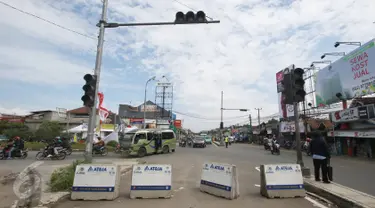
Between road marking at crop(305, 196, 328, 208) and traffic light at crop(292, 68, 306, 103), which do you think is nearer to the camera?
road marking at crop(305, 196, 328, 208)

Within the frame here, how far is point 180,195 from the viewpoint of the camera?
652 centimetres

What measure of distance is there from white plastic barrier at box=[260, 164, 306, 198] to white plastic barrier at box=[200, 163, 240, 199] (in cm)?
77

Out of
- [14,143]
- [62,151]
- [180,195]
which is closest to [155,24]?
[180,195]

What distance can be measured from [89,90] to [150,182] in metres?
3.64

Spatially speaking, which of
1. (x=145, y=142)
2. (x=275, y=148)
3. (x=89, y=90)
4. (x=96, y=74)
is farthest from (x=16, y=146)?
(x=275, y=148)

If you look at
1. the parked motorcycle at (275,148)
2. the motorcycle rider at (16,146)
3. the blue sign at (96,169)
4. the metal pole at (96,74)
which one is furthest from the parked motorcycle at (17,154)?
the parked motorcycle at (275,148)

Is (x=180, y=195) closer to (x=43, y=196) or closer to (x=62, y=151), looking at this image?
(x=43, y=196)

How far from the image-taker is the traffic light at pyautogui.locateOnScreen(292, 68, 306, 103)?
773 centimetres

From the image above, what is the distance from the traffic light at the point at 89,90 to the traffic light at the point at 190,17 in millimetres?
3373

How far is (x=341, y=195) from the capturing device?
224 inches

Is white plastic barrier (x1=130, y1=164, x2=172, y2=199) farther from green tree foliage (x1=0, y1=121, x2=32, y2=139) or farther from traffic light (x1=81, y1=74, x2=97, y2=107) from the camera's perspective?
green tree foliage (x1=0, y1=121, x2=32, y2=139)

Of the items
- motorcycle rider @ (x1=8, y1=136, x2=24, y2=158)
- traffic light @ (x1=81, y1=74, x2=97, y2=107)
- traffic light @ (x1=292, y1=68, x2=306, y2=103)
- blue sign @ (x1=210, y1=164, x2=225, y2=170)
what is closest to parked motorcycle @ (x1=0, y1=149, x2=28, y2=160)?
motorcycle rider @ (x1=8, y1=136, x2=24, y2=158)

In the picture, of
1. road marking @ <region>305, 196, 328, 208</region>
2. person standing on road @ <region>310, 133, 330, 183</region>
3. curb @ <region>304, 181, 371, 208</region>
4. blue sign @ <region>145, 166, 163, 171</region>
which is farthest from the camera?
person standing on road @ <region>310, 133, 330, 183</region>

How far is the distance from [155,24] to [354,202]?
7516 millimetres
